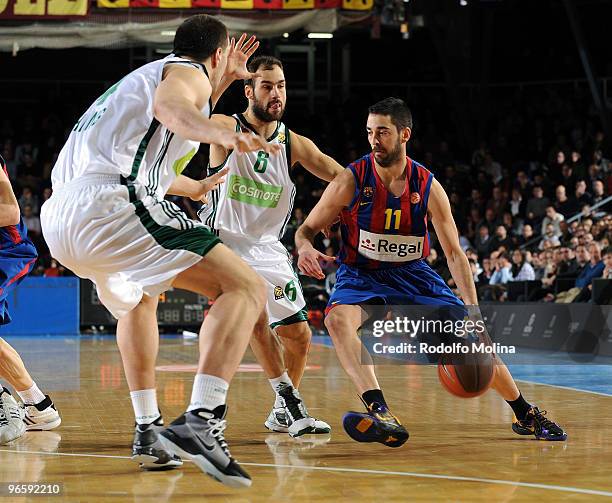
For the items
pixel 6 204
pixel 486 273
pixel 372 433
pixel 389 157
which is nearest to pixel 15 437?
pixel 6 204

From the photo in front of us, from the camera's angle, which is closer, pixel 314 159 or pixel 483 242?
pixel 314 159

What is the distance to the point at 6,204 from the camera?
562cm

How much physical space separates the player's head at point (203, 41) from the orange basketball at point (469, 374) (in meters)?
2.15

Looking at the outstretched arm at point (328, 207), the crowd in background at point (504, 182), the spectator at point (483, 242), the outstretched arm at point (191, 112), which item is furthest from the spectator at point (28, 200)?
the outstretched arm at point (191, 112)

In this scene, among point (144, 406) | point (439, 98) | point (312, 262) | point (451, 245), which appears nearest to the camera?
point (144, 406)

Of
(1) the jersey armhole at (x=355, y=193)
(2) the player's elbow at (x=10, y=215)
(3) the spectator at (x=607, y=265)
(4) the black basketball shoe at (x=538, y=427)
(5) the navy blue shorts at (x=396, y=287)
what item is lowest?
(4) the black basketball shoe at (x=538, y=427)

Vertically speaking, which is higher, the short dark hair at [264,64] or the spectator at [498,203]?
the short dark hair at [264,64]

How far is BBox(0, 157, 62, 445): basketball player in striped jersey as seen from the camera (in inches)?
226

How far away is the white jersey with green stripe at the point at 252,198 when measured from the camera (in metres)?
6.48

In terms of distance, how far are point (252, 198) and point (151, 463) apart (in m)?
2.24

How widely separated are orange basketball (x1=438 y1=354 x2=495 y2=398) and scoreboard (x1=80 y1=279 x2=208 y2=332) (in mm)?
12619

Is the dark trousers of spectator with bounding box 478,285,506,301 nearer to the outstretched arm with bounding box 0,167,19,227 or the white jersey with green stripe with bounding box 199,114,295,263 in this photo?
the white jersey with green stripe with bounding box 199,114,295,263

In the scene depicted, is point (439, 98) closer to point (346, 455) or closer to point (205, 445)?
point (346, 455)

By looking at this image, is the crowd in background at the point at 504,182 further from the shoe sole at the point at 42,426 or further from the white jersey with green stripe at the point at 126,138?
the white jersey with green stripe at the point at 126,138
